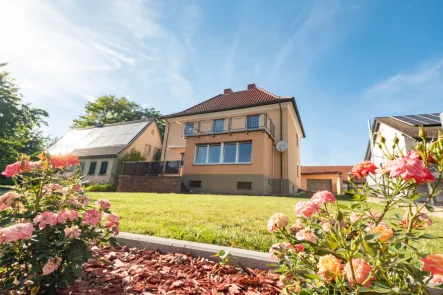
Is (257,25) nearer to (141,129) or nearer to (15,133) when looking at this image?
(141,129)

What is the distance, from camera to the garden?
3.22ft

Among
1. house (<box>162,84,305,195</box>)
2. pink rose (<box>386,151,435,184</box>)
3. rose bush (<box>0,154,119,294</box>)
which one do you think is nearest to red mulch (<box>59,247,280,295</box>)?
rose bush (<box>0,154,119,294</box>)

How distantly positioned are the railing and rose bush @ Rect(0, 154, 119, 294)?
13290 mm

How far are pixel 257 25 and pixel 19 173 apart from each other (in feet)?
26.9

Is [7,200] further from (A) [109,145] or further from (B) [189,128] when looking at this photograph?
(A) [109,145]

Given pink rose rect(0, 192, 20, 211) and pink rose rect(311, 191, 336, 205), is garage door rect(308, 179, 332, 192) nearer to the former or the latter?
pink rose rect(311, 191, 336, 205)

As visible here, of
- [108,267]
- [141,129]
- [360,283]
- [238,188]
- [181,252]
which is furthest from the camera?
[141,129]

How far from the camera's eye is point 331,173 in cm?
2658

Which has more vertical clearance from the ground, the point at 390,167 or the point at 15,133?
the point at 15,133

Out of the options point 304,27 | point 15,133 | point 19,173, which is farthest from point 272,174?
point 15,133

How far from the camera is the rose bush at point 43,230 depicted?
1.39 metres

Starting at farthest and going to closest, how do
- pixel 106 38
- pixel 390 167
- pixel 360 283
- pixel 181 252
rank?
pixel 106 38
pixel 181 252
pixel 390 167
pixel 360 283

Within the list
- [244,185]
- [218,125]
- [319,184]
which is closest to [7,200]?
[244,185]

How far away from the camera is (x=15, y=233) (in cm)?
126
